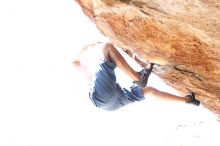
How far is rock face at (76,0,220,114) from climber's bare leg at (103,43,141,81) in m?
0.32

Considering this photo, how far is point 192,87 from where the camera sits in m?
4.46

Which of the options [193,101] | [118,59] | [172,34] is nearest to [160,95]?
[193,101]

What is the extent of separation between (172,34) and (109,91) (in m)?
1.16

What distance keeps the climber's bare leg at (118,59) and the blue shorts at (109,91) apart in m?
0.07

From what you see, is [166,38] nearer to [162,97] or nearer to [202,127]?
[162,97]

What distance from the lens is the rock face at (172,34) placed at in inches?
111

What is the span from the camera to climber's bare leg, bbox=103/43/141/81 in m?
3.55

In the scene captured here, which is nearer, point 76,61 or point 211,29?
point 211,29

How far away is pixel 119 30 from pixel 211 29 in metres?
1.27

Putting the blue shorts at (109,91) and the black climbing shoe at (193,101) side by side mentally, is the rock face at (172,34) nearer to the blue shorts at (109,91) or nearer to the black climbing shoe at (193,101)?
the black climbing shoe at (193,101)

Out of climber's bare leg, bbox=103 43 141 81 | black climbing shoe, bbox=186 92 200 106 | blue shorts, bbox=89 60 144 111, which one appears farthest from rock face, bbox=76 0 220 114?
blue shorts, bbox=89 60 144 111

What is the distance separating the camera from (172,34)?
3346 mm

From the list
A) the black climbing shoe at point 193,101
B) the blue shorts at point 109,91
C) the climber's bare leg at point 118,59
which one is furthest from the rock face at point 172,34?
the blue shorts at point 109,91

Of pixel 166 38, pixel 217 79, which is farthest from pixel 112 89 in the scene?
pixel 217 79
